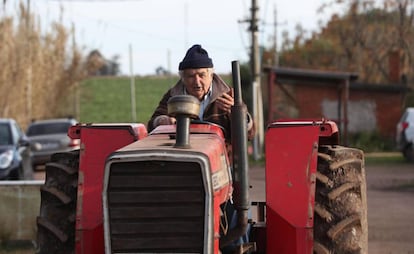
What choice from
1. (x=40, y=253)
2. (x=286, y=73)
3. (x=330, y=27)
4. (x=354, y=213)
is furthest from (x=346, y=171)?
Answer: (x=330, y=27)

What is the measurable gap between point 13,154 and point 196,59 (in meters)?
10.5

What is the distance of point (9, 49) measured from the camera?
34.6 m

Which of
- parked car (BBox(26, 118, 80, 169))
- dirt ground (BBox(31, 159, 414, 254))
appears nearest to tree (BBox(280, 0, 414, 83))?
dirt ground (BBox(31, 159, 414, 254))

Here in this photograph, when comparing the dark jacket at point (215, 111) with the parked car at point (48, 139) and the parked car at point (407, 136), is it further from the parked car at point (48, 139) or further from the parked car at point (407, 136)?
the parked car at point (407, 136)

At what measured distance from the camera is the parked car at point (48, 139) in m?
26.2

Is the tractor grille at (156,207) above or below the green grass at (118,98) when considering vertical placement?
above

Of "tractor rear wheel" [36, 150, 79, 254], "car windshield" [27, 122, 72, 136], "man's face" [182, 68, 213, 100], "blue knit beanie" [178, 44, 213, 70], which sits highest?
"blue knit beanie" [178, 44, 213, 70]

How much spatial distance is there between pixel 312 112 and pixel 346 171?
30.6 metres

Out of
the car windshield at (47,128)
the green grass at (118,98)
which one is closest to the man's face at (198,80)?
the car windshield at (47,128)

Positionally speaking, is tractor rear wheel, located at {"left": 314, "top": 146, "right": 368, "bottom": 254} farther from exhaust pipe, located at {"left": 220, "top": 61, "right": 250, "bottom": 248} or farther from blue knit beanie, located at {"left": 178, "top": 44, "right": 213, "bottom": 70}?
blue knit beanie, located at {"left": 178, "top": 44, "right": 213, "bottom": 70}

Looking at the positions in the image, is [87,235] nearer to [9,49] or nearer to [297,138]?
[297,138]

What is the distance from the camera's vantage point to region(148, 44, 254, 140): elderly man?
6809mm

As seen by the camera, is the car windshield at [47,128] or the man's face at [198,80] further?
the car windshield at [47,128]

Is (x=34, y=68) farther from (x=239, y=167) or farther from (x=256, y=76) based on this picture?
(x=239, y=167)
